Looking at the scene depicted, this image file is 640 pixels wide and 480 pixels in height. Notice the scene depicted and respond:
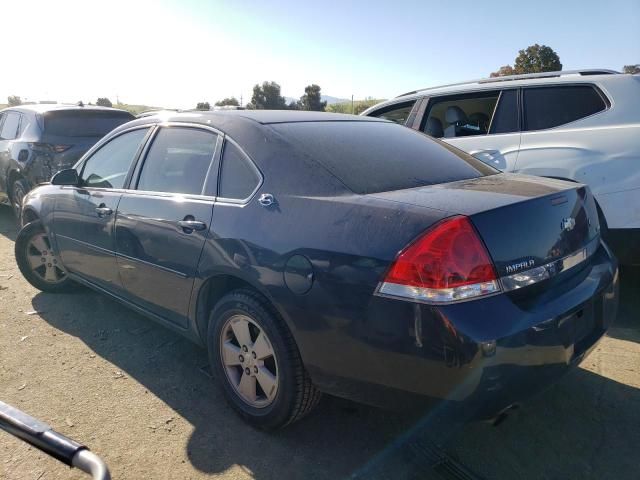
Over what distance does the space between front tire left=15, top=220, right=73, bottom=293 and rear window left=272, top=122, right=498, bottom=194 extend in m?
2.93

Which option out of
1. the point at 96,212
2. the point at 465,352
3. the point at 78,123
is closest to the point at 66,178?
the point at 96,212

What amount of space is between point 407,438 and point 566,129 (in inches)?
121

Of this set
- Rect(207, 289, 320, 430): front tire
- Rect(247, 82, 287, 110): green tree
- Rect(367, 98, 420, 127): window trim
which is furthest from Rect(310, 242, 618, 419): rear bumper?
Rect(247, 82, 287, 110): green tree

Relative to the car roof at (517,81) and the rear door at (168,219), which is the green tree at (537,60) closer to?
the car roof at (517,81)

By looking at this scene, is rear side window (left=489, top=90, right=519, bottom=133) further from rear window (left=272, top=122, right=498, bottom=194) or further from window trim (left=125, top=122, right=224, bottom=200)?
window trim (left=125, top=122, right=224, bottom=200)

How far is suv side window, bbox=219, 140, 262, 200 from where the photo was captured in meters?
2.62

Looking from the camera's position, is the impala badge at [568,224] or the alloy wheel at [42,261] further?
the alloy wheel at [42,261]

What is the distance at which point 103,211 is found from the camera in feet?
11.6

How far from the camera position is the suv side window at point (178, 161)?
2965 millimetres

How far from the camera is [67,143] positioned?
7.06m

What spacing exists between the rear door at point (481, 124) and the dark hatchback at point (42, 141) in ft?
15.7

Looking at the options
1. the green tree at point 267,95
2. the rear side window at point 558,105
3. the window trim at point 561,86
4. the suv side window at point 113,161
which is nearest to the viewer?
the suv side window at point 113,161

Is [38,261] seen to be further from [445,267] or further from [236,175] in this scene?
[445,267]

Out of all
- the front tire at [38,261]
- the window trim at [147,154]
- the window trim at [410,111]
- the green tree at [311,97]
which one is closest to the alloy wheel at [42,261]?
the front tire at [38,261]
